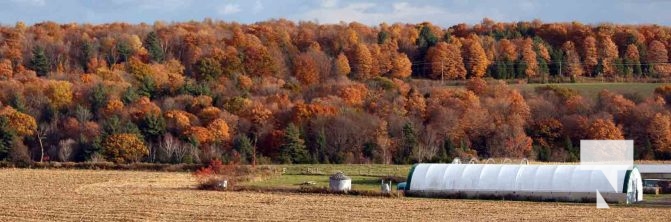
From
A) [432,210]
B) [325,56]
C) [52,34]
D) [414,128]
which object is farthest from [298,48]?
[432,210]

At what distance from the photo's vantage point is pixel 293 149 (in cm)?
6669

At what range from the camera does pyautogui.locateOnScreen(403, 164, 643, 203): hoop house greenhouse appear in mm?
39469

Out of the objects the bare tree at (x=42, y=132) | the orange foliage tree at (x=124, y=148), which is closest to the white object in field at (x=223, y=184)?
the orange foliage tree at (x=124, y=148)

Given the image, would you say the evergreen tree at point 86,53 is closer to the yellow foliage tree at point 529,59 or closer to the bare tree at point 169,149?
the bare tree at point 169,149

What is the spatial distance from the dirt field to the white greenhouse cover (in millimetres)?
2197

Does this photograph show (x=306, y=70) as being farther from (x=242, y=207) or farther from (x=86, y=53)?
(x=242, y=207)

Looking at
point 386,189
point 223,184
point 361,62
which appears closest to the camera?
point 386,189

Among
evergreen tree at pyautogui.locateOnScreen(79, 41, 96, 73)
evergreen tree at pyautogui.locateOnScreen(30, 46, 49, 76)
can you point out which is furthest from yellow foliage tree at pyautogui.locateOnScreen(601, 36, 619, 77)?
evergreen tree at pyautogui.locateOnScreen(30, 46, 49, 76)

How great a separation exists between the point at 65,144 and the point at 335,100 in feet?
68.0

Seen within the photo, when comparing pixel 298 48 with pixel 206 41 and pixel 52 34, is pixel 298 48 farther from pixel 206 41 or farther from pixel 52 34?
pixel 52 34

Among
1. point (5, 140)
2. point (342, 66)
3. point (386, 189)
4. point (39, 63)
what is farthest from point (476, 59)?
point (386, 189)

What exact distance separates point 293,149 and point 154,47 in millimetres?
→ 39078

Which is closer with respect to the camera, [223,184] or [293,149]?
[223,184]

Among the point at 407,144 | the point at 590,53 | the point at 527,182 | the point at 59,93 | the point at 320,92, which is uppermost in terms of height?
the point at 590,53
